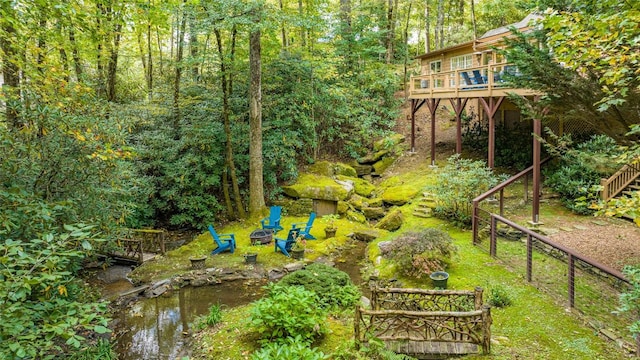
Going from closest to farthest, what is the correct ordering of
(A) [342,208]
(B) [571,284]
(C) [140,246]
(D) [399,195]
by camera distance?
1. (B) [571,284]
2. (C) [140,246]
3. (A) [342,208]
4. (D) [399,195]

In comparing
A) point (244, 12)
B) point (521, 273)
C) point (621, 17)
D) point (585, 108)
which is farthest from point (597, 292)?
point (244, 12)

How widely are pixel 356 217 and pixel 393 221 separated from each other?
1.42 meters

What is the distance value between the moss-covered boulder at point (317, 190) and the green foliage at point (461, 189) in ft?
10.9

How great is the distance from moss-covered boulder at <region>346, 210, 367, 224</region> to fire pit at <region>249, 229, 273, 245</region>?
114 inches

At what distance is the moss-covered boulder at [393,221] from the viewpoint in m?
11.2

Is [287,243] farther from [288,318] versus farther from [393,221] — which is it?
[288,318]

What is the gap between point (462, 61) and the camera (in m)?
18.6

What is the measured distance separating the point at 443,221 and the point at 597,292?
4.87m

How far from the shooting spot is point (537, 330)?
541 centimetres

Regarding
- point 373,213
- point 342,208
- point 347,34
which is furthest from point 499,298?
point 347,34

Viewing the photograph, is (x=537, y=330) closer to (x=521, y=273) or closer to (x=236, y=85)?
(x=521, y=273)

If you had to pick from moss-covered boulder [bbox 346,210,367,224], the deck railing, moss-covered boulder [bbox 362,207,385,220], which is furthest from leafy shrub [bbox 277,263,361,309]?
the deck railing

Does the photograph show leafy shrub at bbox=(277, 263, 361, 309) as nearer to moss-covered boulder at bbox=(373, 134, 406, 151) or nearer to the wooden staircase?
the wooden staircase

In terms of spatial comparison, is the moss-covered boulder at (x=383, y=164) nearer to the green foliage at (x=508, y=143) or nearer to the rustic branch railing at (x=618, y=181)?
the green foliage at (x=508, y=143)
